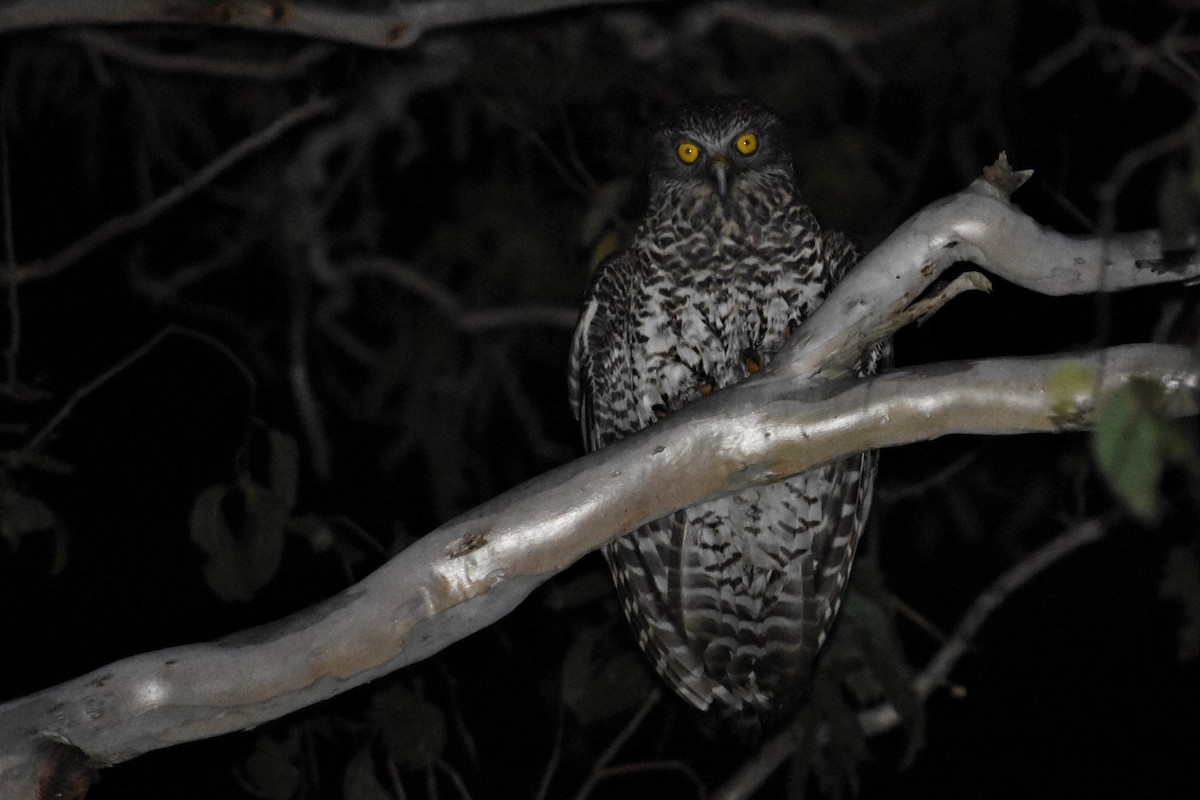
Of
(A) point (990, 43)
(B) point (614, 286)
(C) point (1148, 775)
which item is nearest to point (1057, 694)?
(C) point (1148, 775)

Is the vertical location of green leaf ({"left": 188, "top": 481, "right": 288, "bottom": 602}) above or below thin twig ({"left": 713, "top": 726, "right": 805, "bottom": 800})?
above

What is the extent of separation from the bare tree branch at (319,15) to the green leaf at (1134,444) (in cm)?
198

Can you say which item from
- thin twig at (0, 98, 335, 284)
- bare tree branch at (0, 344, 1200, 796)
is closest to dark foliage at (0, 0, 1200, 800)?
thin twig at (0, 98, 335, 284)

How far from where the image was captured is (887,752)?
713 centimetres

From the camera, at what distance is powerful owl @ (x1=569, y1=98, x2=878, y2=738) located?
9.91ft

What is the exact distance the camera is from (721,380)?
3016 mm

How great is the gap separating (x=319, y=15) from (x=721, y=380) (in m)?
1.17

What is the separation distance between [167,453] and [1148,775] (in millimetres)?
4597

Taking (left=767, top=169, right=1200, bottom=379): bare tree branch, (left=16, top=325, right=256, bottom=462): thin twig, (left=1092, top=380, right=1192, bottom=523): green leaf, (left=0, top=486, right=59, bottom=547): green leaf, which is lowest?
(left=1092, top=380, right=1192, bottom=523): green leaf

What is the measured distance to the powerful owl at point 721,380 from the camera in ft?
9.91

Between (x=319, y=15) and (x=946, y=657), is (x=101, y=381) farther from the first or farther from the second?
(x=946, y=657)

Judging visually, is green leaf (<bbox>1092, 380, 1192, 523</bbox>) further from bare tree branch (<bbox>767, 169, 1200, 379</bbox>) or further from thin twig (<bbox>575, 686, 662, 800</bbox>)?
thin twig (<bbox>575, 686, 662, 800</bbox>)

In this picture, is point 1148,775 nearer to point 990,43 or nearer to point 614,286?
point 990,43

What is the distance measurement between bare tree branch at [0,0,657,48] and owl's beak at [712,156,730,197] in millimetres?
473
